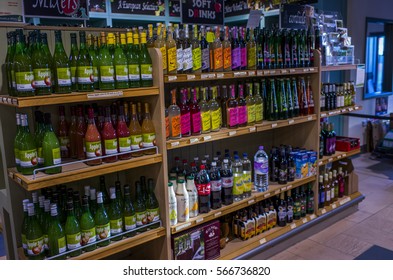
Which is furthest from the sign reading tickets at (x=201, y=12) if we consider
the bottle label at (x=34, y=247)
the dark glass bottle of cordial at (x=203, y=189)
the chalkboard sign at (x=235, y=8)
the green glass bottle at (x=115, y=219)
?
the bottle label at (x=34, y=247)

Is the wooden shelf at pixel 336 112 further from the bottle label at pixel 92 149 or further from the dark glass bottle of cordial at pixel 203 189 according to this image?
the bottle label at pixel 92 149

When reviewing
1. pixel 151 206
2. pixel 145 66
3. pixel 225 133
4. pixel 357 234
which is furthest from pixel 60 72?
pixel 357 234

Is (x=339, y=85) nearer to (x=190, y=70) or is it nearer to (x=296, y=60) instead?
(x=296, y=60)

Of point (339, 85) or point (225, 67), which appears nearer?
point (225, 67)

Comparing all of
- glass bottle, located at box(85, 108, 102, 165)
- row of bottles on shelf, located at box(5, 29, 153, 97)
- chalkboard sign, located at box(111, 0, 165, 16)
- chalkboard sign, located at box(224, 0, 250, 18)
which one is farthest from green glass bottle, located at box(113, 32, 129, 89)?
chalkboard sign, located at box(224, 0, 250, 18)

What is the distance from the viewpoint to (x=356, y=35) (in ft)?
20.0

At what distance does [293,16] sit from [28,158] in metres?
2.70

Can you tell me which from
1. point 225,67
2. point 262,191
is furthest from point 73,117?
point 262,191

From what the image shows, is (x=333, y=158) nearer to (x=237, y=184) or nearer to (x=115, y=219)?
(x=237, y=184)

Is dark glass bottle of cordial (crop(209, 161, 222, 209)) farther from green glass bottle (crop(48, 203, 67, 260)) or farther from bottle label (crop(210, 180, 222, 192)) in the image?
green glass bottle (crop(48, 203, 67, 260))

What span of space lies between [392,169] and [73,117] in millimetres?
5065

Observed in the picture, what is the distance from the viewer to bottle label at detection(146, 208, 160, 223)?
247 centimetres

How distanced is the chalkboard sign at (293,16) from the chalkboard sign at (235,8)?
1.94 metres

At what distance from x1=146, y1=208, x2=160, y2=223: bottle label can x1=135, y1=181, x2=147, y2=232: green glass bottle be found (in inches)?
1.2
